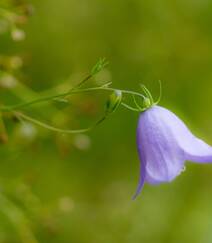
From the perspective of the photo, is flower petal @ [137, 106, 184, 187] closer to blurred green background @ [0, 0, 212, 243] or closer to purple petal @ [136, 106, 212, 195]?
purple petal @ [136, 106, 212, 195]

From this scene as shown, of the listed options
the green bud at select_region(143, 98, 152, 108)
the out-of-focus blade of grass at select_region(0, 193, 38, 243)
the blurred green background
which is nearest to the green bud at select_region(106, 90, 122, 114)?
the green bud at select_region(143, 98, 152, 108)

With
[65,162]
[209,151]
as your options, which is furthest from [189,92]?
[209,151]

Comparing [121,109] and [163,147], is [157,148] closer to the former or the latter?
[163,147]

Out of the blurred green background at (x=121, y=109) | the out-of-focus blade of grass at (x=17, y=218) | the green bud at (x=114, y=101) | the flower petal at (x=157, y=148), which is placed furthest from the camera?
the blurred green background at (x=121, y=109)

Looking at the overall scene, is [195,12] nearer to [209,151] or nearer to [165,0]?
[165,0]

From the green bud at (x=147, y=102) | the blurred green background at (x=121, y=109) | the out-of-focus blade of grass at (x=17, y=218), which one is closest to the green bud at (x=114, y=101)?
the green bud at (x=147, y=102)

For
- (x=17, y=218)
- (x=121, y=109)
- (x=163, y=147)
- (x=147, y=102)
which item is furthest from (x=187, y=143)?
(x=121, y=109)

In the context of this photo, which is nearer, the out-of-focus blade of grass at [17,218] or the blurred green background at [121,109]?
the out-of-focus blade of grass at [17,218]

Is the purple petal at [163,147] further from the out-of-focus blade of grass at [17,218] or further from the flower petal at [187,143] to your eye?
the out-of-focus blade of grass at [17,218]
